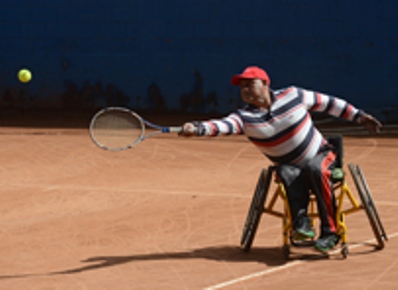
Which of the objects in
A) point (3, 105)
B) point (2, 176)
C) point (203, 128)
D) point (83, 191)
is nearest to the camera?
point (203, 128)

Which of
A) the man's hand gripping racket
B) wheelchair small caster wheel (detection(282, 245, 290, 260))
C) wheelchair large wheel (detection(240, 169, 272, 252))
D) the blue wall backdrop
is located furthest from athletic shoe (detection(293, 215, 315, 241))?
the blue wall backdrop

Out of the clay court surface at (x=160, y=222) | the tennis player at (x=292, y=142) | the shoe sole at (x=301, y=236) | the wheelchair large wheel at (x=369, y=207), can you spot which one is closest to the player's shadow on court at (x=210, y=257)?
the clay court surface at (x=160, y=222)

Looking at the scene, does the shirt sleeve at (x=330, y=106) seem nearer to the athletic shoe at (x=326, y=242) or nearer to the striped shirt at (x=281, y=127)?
the striped shirt at (x=281, y=127)

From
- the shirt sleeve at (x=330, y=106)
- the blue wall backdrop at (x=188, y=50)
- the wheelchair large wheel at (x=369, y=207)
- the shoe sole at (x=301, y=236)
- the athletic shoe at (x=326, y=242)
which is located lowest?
the athletic shoe at (x=326, y=242)

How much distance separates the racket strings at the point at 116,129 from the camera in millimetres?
5961

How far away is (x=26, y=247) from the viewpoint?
655 cm

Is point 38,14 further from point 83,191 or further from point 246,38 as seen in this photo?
point 83,191

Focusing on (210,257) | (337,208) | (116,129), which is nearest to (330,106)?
(337,208)

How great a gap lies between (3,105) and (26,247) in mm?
12112

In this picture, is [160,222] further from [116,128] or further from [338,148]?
[338,148]

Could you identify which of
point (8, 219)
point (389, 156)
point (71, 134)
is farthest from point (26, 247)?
point (71, 134)

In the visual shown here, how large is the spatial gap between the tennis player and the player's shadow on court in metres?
0.36

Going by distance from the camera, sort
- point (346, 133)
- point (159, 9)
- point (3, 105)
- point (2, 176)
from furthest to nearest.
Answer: point (3, 105)
point (159, 9)
point (346, 133)
point (2, 176)

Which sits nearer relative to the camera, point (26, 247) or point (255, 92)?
point (255, 92)
